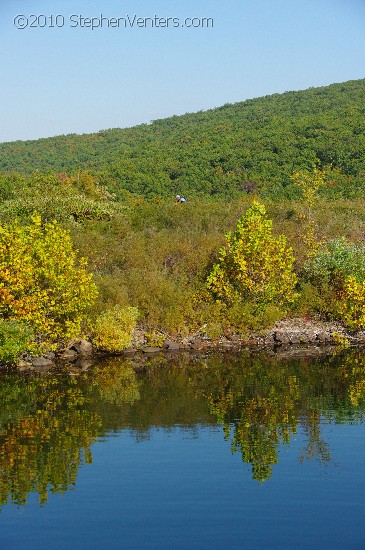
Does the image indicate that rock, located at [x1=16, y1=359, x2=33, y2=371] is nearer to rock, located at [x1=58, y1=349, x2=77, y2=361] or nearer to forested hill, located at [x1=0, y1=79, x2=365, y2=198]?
rock, located at [x1=58, y1=349, x2=77, y2=361]

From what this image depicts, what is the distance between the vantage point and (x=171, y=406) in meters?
25.3

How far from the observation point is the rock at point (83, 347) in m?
33.8

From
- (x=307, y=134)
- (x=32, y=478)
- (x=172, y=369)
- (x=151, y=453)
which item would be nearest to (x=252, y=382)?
(x=172, y=369)

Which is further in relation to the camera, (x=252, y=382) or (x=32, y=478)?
(x=252, y=382)

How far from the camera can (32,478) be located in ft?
60.3

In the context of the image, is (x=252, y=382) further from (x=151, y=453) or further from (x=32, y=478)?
(x=32, y=478)

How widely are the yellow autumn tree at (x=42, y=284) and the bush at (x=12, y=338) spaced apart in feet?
2.47

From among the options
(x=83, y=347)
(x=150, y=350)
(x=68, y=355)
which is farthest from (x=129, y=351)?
(x=68, y=355)

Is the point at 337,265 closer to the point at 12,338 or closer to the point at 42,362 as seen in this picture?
the point at 42,362

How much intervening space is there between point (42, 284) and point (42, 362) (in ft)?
9.78

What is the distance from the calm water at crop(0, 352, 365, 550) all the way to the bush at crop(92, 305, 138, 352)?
310 centimetres

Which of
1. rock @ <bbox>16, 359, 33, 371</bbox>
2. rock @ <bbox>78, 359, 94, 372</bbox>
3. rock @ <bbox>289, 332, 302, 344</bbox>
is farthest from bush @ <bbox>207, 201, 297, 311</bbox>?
rock @ <bbox>16, 359, 33, 371</bbox>

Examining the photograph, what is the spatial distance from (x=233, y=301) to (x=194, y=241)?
5.08 meters

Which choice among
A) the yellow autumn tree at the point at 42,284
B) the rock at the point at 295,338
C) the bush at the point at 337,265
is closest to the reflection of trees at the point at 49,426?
the yellow autumn tree at the point at 42,284
